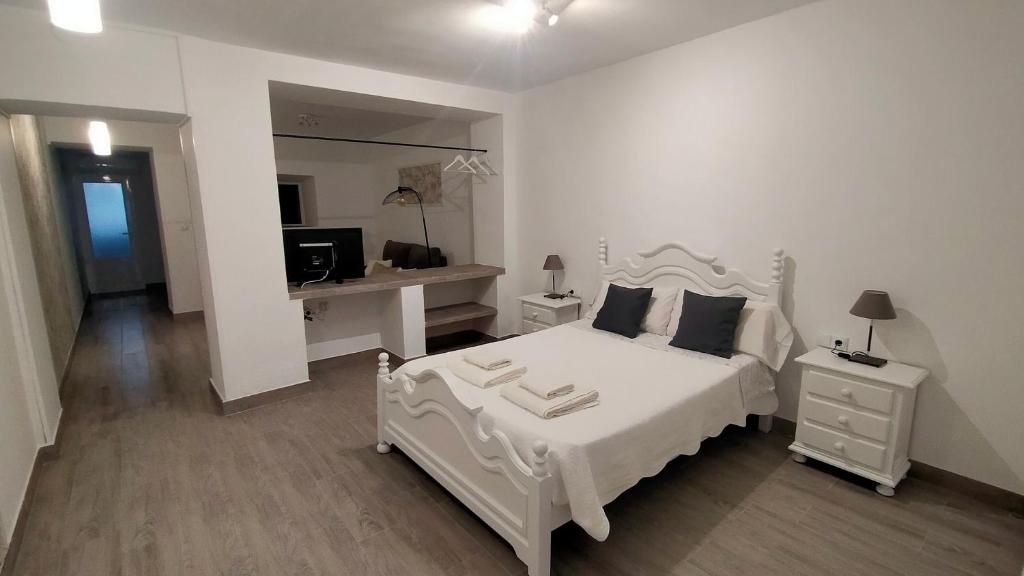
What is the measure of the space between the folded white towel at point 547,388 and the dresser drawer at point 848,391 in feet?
4.47

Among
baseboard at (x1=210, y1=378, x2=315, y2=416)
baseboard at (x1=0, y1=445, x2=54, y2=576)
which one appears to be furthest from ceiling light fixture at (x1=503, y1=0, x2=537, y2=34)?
baseboard at (x1=0, y1=445, x2=54, y2=576)

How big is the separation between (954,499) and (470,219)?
4.63m

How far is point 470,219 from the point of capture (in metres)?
5.55

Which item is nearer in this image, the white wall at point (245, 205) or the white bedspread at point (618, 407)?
the white bedspread at point (618, 407)

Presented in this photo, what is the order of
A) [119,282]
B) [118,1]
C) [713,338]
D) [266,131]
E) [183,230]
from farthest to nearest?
1. [119,282]
2. [183,230]
3. [266,131]
4. [713,338]
5. [118,1]

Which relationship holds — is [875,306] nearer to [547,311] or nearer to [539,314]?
[547,311]

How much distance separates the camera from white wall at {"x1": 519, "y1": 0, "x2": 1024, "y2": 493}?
7.12 ft

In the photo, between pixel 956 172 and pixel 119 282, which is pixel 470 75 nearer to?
pixel 956 172

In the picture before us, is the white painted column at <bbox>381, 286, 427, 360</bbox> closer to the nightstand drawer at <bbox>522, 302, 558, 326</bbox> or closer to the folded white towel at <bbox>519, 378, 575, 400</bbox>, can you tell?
the nightstand drawer at <bbox>522, 302, 558, 326</bbox>

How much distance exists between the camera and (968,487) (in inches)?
91.1

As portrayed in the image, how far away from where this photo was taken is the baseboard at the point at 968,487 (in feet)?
7.21

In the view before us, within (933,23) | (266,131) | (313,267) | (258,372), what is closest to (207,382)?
(258,372)

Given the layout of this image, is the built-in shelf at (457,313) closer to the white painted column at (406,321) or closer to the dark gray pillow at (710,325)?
the white painted column at (406,321)

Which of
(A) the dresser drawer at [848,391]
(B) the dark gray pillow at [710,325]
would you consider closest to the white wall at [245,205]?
(B) the dark gray pillow at [710,325]
